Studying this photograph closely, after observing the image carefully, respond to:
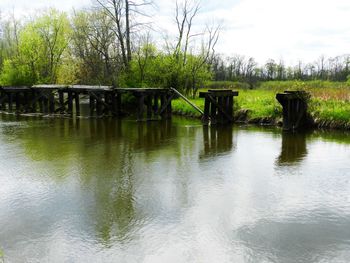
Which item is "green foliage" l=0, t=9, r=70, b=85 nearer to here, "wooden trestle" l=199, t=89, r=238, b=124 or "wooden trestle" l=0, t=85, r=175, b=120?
"wooden trestle" l=0, t=85, r=175, b=120

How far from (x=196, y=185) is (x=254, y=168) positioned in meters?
2.08

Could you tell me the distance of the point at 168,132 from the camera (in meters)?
15.8

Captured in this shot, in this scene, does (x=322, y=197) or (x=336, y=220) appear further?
(x=322, y=197)

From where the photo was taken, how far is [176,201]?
7.05 metres

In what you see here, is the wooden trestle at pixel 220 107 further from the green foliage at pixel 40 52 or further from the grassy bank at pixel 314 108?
the green foliage at pixel 40 52

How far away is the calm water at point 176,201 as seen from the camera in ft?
17.1

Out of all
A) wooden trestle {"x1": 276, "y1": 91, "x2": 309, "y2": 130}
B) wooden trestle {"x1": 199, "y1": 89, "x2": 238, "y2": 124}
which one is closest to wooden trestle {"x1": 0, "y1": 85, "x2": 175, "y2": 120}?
wooden trestle {"x1": 199, "y1": 89, "x2": 238, "y2": 124}

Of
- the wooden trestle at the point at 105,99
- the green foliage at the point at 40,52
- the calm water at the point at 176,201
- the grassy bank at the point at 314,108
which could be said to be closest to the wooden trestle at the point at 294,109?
the grassy bank at the point at 314,108

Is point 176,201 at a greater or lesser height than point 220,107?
lesser

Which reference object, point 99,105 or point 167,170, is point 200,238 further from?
point 99,105

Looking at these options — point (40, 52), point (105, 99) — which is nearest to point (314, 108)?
point (105, 99)

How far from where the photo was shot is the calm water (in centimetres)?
521

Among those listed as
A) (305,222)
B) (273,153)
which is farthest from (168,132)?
(305,222)

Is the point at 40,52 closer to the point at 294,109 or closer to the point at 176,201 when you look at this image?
the point at 294,109
